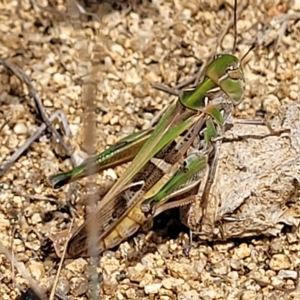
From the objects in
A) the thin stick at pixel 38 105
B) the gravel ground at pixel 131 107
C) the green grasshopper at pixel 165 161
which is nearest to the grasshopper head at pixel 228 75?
the green grasshopper at pixel 165 161

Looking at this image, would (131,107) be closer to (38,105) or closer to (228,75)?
(38,105)

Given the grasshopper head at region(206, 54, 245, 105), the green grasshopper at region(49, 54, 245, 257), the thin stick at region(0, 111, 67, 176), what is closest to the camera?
the green grasshopper at region(49, 54, 245, 257)

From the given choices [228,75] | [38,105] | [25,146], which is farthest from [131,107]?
[228,75]

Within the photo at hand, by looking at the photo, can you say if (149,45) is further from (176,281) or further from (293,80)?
(176,281)

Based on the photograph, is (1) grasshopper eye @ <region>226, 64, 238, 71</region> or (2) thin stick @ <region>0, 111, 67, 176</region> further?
(2) thin stick @ <region>0, 111, 67, 176</region>

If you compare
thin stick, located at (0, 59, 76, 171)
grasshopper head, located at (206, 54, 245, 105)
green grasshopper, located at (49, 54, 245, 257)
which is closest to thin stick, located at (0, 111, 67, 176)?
thin stick, located at (0, 59, 76, 171)

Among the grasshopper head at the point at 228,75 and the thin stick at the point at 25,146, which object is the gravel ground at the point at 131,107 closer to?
the thin stick at the point at 25,146

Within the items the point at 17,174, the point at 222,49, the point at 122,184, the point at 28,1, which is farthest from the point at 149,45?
the point at 122,184

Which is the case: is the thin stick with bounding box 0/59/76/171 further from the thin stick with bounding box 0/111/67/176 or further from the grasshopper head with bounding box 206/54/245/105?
the grasshopper head with bounding box 206/54/245/105
